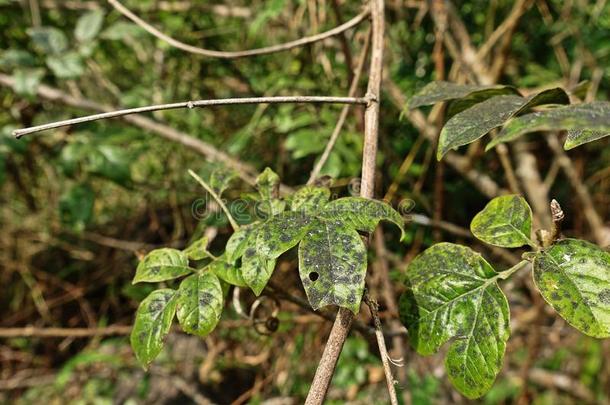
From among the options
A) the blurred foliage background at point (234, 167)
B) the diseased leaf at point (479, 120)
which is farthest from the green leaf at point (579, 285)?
the blurred foliage background at point (234, 167)

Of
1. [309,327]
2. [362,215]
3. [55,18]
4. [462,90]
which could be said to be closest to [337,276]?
[362,215]

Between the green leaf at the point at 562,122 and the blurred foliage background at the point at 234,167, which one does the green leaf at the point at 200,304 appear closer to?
the green leaf at the point at 562,122

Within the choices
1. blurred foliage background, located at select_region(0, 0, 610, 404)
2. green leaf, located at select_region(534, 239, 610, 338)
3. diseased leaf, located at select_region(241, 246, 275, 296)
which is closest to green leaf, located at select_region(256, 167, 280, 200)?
diseased leaf, located at select_region(241, 246, 275, 296)

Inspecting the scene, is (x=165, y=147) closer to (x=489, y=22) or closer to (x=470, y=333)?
(x=489, y=22)

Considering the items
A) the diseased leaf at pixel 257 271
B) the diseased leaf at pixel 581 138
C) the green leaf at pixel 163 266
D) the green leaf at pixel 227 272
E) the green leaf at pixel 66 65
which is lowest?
the green leaf at pixel 66 65

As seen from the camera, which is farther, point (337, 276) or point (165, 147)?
point (165, 147)
